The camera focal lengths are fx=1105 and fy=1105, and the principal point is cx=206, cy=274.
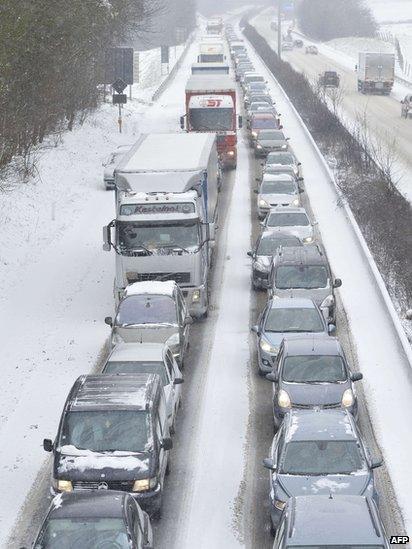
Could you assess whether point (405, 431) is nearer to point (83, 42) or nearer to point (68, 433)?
point (68, 433)

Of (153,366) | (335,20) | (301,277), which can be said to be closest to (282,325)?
(301,277)

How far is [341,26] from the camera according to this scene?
172 metres

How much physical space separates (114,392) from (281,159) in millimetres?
29267

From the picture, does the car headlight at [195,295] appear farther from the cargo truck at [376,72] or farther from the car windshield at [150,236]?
the cargo truck at [376,72]

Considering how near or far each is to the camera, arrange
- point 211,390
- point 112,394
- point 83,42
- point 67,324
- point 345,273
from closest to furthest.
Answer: point 112,394
point 211,390
point 67,324
point 345,273
point 83,42

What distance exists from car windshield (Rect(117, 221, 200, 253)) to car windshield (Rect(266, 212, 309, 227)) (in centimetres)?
758

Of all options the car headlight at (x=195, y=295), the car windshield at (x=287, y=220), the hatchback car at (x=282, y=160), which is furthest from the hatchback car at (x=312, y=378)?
the hatchback car at (x=282, y=160)

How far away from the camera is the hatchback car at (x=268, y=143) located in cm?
Answer: 5059

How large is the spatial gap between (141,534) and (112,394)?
11.8 feet

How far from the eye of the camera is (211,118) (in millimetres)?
45875

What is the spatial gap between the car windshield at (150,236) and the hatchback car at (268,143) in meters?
25.7

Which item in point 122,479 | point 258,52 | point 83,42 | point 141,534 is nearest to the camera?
point 141,534

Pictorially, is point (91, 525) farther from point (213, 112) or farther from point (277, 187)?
point (213, 112)

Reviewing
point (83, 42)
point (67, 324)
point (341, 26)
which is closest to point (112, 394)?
point (67, 324)
